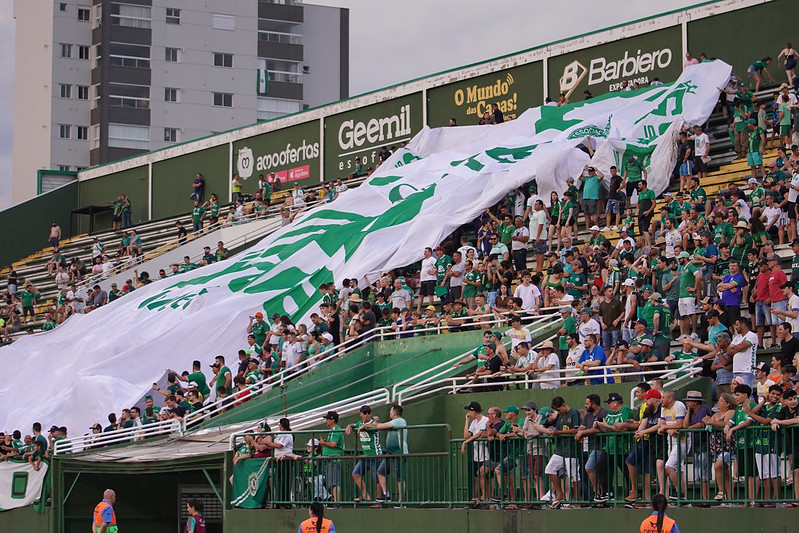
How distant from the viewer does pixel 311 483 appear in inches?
746

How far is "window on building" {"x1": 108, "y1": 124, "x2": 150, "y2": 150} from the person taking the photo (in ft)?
268

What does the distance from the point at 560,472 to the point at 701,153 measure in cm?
1167

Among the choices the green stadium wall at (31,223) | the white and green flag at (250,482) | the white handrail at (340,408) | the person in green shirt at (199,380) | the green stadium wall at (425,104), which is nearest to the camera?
the white and green flag at (250,482)

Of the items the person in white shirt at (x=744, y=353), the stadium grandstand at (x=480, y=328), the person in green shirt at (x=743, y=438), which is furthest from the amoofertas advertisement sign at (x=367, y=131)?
the person in green shirt at (x=743, y=438)

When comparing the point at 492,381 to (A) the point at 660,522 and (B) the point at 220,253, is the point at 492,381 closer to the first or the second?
(A) the point at 660,522

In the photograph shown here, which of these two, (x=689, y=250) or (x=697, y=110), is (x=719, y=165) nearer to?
(x=697, y=110)

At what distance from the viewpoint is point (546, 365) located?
65.1ft

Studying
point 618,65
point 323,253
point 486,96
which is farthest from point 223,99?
point 323,253

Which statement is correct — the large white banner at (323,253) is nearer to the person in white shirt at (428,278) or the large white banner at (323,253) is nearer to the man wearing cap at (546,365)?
the person in white shirt at (428,278)

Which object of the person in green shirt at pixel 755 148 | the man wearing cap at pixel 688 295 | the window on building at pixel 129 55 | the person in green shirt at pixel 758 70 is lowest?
the man wearing cap at pixel 688 295

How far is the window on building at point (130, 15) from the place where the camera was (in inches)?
3233

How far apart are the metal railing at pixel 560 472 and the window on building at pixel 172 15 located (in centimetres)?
6852

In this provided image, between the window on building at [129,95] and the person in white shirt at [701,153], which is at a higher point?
the window on building at [129,95]

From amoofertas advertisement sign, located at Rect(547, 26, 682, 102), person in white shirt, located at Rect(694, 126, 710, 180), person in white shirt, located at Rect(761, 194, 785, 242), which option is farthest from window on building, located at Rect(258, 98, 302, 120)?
person in white shirt, located at Rect(761, 194, 785, 242)
